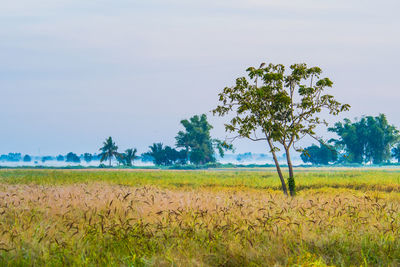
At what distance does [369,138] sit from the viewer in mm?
98000

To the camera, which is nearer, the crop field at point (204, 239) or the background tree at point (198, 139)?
the crop field at point (204, 239)

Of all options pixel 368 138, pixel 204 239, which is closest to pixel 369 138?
pixel 368 138

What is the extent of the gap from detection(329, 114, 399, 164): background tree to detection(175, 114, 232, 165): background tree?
104 ft

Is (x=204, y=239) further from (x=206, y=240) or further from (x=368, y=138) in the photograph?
(x=368, y=138)

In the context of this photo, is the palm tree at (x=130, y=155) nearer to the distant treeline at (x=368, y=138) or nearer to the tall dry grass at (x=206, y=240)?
the distant treeline at (x=368, y=138)

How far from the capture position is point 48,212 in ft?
35.8

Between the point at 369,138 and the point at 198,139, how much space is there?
140 ft

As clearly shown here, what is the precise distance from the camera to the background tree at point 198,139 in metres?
107

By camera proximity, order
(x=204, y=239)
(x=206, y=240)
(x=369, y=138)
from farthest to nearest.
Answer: (x=369, y=138) → (x=204, y=239) → (x=206, y=240)

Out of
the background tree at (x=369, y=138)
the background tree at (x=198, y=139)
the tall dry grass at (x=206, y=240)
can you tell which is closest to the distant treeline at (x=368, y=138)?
the background tree at (x=369, y=138)

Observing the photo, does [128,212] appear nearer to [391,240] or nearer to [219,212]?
[219,212]

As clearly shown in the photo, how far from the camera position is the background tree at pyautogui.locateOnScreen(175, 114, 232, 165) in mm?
106750

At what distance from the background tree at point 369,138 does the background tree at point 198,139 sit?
31.7 m

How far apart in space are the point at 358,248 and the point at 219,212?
3709 millimetres
